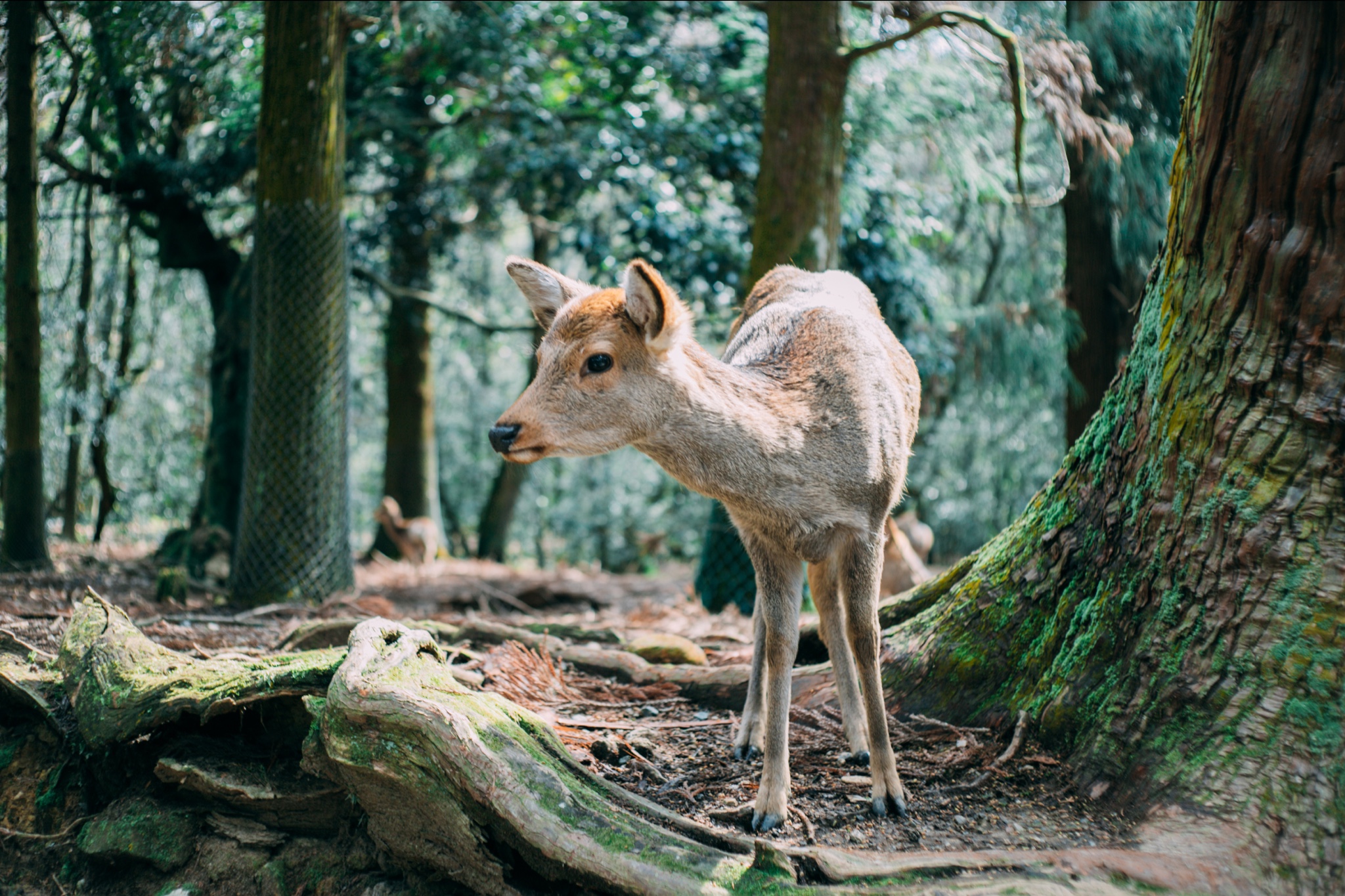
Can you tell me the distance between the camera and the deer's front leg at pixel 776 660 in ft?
10.7

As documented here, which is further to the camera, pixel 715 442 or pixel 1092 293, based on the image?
pixel 1092 293

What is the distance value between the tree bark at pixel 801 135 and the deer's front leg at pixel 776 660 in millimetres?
3937

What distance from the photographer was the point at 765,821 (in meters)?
3.24

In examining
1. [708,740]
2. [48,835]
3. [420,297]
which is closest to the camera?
[48,835]

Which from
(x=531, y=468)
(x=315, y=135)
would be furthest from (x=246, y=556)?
(x=531, y=468)

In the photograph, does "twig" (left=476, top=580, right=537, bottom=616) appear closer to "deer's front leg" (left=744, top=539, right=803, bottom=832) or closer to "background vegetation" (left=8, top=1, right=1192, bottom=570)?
"background vegetation" (left=8, top=1, right=1192, bottom=570)

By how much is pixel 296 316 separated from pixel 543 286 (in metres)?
4.32

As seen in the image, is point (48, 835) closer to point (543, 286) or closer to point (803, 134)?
point (543, 286)

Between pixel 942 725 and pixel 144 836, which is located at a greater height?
pixel 942 725

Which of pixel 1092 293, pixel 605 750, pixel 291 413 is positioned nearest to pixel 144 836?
pixel 605 750

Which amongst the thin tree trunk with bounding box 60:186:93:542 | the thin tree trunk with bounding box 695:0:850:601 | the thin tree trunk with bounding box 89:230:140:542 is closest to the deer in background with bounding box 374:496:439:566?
the thin tree trunk with bounding box 89:230:140:542

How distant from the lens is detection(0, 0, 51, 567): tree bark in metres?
7.61

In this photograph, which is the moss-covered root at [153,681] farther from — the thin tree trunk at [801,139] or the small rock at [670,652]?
the thin tree trunk at [801,139]

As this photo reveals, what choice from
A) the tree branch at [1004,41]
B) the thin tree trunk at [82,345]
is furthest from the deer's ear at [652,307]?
the thin tree trunk at [82,345]
